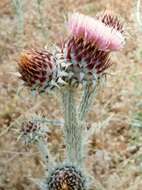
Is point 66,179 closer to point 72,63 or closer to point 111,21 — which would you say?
point 72,63

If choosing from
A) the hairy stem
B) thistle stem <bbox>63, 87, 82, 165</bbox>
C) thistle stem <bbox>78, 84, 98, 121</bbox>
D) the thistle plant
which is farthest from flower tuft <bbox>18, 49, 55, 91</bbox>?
the hairy stem

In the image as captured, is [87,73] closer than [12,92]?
Yes

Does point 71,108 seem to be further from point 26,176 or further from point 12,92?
point 12,92

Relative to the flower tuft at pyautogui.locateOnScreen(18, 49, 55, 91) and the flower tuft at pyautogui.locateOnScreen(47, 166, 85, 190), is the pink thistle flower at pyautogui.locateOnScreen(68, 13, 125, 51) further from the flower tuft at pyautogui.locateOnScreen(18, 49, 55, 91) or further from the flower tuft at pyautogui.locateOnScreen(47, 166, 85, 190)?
the flower tuft at pyautogui.locateOnScreen(47, 166, 85, 190)

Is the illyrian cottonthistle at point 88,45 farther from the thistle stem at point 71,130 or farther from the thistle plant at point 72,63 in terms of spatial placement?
the thistle stem at point 71,130

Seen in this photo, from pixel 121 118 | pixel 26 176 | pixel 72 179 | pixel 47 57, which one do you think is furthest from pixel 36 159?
pixel 47 57

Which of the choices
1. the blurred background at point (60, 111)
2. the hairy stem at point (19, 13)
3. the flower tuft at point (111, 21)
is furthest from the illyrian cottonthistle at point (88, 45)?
the hairy stem at point (19, 13)
